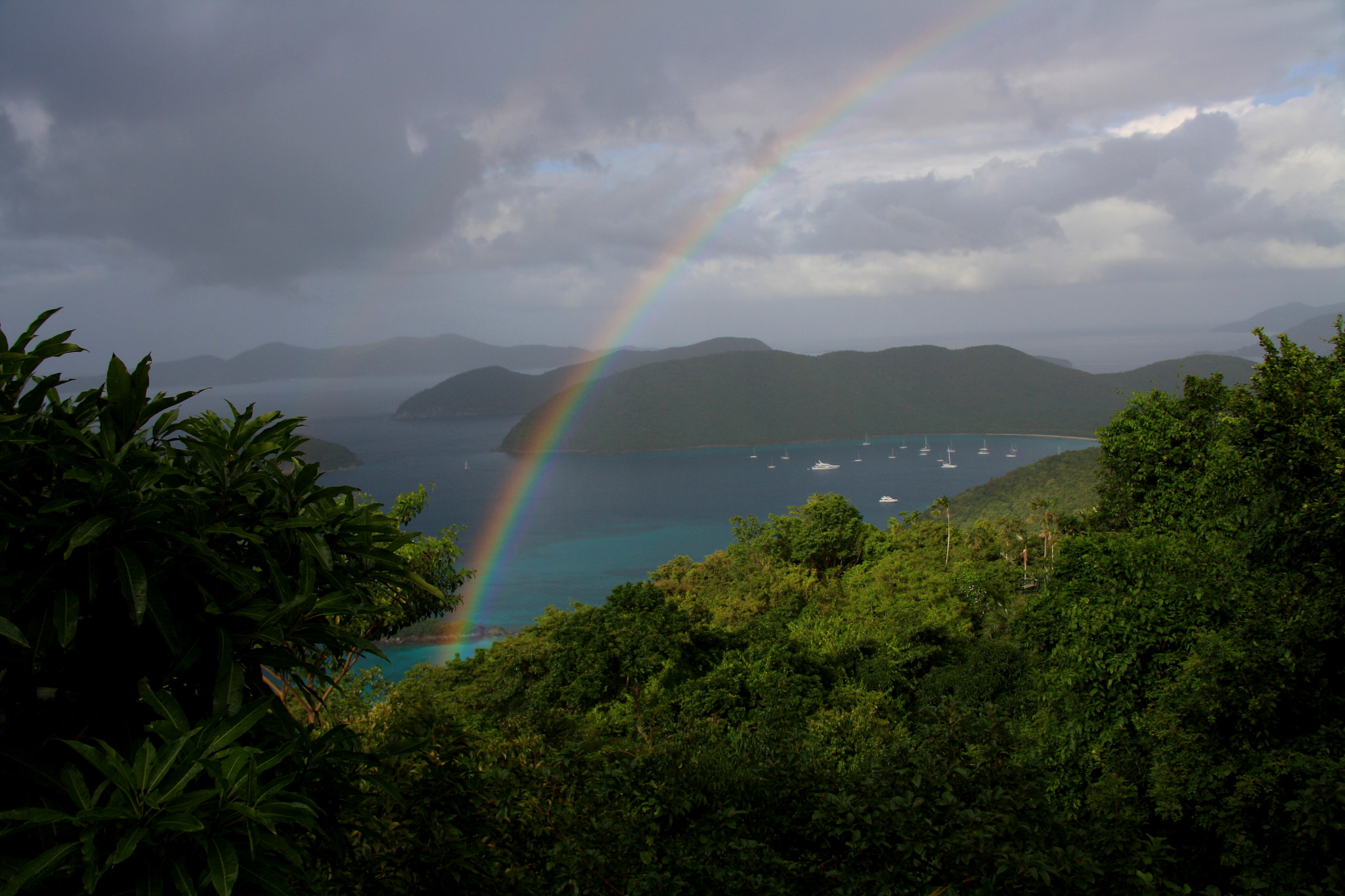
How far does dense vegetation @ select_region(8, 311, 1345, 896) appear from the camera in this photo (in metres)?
1.89

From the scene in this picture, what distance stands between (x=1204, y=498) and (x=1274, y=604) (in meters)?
4.87

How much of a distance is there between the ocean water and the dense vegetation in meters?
42.1

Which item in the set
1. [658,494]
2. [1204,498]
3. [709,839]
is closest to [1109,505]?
[1204,498]

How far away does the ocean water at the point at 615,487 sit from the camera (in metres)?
67.4

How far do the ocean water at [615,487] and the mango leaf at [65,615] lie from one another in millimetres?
45802

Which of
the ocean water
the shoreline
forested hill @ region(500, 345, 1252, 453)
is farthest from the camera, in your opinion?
forested hill @ region(500, 345, 1252, 453)

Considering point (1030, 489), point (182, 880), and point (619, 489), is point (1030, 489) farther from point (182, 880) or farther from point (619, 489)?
point (182, 880)

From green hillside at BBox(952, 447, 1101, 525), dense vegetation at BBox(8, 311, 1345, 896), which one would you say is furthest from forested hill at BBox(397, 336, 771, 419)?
dense vegetation at BBox(8, 311, 1345, 896)

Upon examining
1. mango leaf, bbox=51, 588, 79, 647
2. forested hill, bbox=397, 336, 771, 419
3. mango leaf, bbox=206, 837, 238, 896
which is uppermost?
forested hill, bbox=397, 336, 771, 419

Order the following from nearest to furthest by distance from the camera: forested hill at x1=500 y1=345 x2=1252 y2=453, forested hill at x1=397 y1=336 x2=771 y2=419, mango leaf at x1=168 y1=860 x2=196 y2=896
Answer: 1. mango leaf at x1=168 y1=860 x2=196 y2=896
2. forested hill at x1=500 y1=345 x2=1252 y2=453
3. forested hill at x1=397 y1=336 x2=771 y2=419

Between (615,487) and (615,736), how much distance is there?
9013cm

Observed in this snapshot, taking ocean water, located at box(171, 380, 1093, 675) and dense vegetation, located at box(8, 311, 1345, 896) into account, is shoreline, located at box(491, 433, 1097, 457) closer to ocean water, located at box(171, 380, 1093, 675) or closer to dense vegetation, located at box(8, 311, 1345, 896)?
ocean water, located at box(171, 380, 1093, 675)

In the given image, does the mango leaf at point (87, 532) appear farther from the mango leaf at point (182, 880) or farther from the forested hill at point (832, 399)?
the forested hill at point (832, 399)

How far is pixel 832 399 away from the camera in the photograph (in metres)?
141
